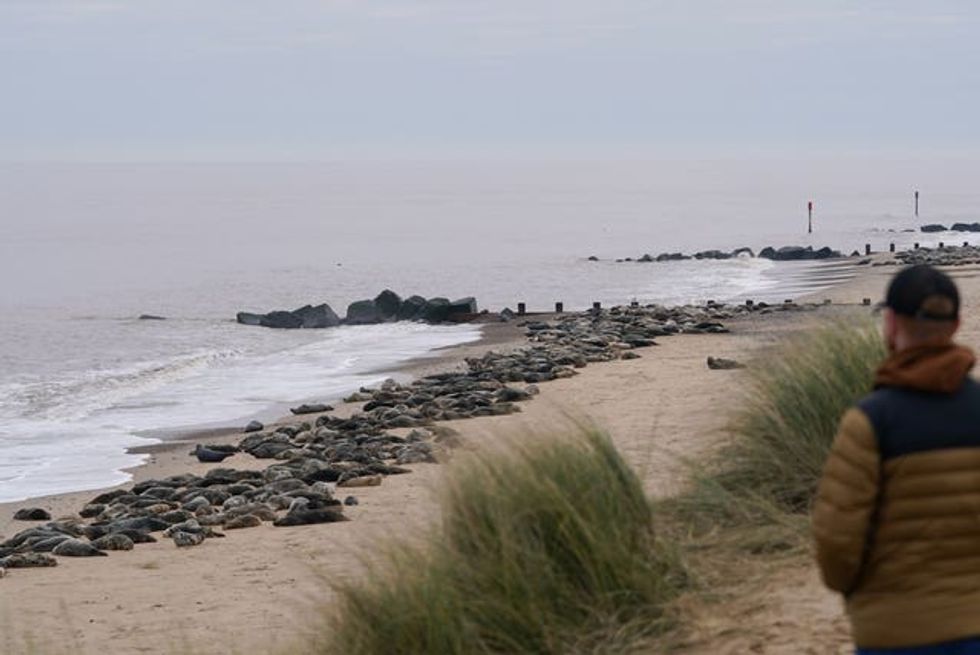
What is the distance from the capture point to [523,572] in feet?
22.7

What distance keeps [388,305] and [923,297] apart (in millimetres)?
37343

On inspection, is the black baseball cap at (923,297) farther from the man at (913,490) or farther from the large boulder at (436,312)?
the large boulder at (436,312)

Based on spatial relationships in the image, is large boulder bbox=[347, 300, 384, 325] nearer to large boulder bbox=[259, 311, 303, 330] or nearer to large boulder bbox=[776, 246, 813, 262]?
large boulder bbox=[259, 311, 303, 330]

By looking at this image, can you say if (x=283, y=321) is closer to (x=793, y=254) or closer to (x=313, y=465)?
(x=313, y=465)

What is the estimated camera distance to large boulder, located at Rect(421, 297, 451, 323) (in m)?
39.7

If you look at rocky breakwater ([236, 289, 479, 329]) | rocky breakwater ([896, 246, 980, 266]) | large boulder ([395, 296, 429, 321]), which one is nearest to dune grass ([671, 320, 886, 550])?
rocky breakwater ([236, 289, 479, 329])

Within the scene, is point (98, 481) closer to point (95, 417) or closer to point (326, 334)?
point (95, 417)

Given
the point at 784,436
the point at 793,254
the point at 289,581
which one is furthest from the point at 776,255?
the point at 784,436

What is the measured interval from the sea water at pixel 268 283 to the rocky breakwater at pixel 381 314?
3.11 feet

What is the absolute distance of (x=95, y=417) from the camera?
2450cm

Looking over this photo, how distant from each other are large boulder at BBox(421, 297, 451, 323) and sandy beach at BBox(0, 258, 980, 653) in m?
21.8

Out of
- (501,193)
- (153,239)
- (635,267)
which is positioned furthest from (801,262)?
(501,193)

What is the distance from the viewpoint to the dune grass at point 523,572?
22.2 feet

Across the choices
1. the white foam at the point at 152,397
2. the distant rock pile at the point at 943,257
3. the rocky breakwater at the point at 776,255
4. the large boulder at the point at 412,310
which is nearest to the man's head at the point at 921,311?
the white foam at the point at 152,397
